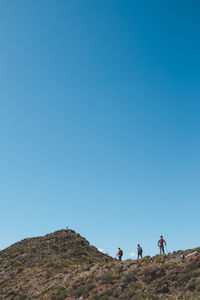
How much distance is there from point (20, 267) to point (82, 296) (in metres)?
21.5

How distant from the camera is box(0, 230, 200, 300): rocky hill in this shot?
15.6 metres

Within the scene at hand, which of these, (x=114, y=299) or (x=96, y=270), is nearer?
(x=114, y=299)

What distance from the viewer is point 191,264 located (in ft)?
54.7

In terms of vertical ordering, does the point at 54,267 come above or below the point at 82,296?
above

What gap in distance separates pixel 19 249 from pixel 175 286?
129ft

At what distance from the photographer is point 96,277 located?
22.1 metres

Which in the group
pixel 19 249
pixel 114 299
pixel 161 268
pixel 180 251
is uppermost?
pixel 19 249

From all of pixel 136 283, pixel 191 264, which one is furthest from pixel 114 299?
pixel 191 264

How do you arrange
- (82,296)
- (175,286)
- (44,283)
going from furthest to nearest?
(44,283) → (82,296) → (175,286)

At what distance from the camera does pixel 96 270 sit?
2470 cm

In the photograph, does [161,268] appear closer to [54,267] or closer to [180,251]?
[180,251]

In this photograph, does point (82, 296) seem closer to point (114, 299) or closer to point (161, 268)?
point (114, 299)

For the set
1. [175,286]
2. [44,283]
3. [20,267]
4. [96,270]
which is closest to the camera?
[175,286]

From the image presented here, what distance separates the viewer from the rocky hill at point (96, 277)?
51.3 ft
